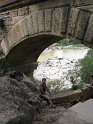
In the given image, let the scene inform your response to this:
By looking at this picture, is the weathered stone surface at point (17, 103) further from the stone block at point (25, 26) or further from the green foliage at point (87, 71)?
the green foliage at point (87, 71)

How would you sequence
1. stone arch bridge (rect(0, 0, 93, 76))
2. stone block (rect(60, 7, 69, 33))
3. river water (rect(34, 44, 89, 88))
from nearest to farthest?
stone arch bridge (rect(0, 0, 93, 76)), stone block (rect(60, 7, 69, 33)), river water (rect(34, 44, 89, 88))

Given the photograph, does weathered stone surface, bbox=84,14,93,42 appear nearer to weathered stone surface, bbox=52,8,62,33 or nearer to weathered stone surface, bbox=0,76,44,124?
weathered stone surface, bbox=52,8,62,33

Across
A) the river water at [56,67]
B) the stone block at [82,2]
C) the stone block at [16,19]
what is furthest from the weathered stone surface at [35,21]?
the river water at [56,67]

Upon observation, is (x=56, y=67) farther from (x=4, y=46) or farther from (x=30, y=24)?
(x=30, y=24)

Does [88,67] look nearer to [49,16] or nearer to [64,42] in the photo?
[49,16]

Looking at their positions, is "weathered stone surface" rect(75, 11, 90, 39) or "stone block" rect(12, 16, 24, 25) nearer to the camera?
"weathered stone surface" rect(75, 11, 90, 39)

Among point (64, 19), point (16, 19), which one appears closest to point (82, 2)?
point (64, 19)

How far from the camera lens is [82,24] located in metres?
6.95

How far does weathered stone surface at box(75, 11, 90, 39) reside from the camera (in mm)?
6794

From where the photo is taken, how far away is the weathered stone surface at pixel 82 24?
22.3 ft

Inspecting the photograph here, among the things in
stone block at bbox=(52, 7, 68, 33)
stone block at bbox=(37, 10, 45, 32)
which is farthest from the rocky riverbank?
stone block at bbox=(52, 7, 68, 33)

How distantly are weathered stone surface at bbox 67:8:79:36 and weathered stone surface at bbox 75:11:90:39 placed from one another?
13 centimetres

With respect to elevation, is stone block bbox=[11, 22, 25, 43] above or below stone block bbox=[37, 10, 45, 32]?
below

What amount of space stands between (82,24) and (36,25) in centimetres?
220
